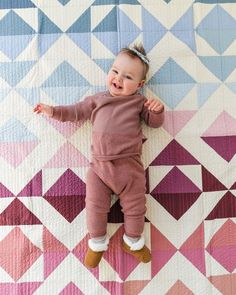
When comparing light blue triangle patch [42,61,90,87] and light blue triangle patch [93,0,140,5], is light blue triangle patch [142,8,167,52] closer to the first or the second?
light blue triangle patch [93,0,140,5]

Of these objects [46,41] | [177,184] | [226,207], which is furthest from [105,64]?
[226,207]

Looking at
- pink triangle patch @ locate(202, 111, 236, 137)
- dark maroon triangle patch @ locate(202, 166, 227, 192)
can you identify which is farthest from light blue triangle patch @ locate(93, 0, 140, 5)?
dark maroon triangle patch @ locate(202, 166, 227, 192)

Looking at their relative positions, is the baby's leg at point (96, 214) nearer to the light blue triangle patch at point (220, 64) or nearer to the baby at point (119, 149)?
the baby at point (119, 149)

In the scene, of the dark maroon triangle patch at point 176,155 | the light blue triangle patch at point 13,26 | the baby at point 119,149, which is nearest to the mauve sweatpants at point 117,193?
the baby at point 119,149

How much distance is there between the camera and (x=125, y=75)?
1185 mm

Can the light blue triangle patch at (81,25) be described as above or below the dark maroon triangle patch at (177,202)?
above

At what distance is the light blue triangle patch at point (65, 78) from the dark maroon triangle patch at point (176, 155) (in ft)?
0.91

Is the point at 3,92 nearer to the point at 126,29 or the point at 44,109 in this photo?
the point at 44,109

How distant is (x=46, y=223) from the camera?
48.6 inches

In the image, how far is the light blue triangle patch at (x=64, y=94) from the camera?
4.12 feet

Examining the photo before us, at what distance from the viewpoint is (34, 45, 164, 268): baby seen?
1175 mm

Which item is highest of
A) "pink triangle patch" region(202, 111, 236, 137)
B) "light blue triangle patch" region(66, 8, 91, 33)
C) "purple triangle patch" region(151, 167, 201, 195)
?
"light blue triangle patch" region(66, 8, 91, 33)

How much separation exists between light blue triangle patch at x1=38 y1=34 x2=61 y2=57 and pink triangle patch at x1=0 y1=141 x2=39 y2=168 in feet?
0.84

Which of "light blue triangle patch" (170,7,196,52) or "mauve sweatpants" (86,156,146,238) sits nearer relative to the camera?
"mauve sweatpants" (86,156,146,238)
